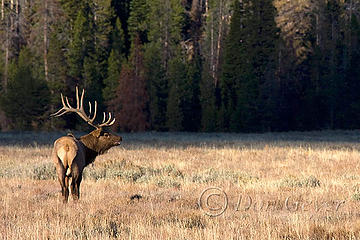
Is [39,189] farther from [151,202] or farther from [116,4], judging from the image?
[116,4]

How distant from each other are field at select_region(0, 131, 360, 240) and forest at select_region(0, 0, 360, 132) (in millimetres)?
24049

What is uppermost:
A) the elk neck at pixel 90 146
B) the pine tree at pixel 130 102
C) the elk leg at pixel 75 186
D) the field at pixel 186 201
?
the pine tree at pixel 130 102

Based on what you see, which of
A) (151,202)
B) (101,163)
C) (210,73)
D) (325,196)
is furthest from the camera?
(210,73)

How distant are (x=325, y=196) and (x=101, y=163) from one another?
7470mm

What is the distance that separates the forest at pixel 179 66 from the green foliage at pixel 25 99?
7 cm

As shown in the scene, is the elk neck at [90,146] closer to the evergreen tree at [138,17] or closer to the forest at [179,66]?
the forest at [179,66]

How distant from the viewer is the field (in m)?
7.70

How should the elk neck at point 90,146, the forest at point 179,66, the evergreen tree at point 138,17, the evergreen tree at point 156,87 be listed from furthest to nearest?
the evergreen tree at point 138,17 < the evergreen tree at point 156,87 < the forest at point 179,66 < the elk neck at point 90,146

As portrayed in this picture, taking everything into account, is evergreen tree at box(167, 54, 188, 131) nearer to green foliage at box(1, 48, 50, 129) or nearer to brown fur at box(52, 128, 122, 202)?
green foliage at box(1, 48, 50, 129)

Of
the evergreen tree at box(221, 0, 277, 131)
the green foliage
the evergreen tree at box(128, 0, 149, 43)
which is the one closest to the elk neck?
the green foliage

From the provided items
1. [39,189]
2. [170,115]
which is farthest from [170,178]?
[170,115]

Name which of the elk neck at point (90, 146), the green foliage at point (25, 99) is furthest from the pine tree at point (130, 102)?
the elk neck at point (90, 146)

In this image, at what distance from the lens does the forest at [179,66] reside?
41.6m

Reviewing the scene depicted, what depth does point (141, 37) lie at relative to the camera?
4791cm
